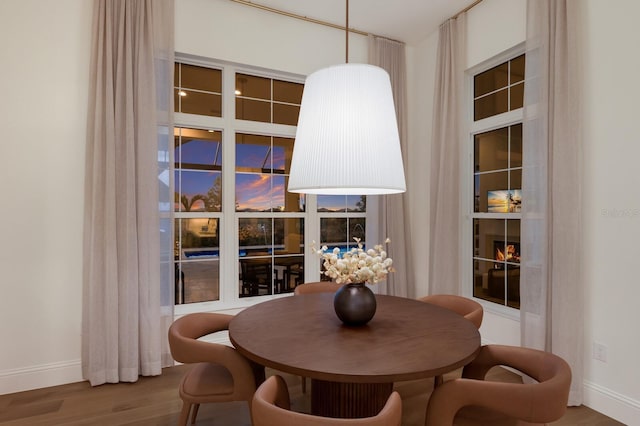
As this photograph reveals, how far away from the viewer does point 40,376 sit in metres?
2.96

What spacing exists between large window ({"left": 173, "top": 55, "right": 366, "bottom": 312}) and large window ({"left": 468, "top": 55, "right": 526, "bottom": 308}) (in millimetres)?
1678

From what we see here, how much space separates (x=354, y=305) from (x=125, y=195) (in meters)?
2.24

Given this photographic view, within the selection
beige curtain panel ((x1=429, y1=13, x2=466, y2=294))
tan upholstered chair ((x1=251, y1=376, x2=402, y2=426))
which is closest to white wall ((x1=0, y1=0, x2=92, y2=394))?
tan upholstered chair ((x1=251, y1=376, x2=402, y2=426))

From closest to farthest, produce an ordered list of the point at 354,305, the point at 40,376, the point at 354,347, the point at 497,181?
the point at 354,347 < the point at 354,305 < the point at 40,376 < the point at 497,181

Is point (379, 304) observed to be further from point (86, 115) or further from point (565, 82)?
point (86, 115)

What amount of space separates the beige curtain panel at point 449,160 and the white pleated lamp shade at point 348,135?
2228 mm

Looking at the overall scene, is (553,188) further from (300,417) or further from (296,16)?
(296,16)

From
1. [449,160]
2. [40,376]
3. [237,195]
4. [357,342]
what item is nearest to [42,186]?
[40,376]

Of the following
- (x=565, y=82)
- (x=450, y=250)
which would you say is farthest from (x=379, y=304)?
(x=565, y=82)

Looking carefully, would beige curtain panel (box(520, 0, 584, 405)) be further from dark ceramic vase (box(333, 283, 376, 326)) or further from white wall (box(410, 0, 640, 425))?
dark ceramic vase (box(333, 283, 376, 326))

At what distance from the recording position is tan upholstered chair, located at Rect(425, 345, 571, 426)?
1.46 m

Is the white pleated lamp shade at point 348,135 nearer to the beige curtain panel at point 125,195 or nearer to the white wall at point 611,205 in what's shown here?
the white wall at point 611,205

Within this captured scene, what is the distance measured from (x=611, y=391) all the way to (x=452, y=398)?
181cm

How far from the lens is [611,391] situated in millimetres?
2547
